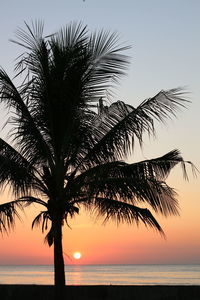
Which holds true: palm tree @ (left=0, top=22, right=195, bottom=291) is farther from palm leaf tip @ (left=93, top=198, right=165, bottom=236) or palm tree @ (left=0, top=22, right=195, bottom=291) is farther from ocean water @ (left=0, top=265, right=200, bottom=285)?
ocean water @ (left=0, top=265, right=200, bottom=285)

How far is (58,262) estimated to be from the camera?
12.8m

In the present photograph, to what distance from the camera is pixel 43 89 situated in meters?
13.6

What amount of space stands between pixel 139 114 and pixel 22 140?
2.77 metres

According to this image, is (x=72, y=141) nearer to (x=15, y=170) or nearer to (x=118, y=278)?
(x=15, y=170)
